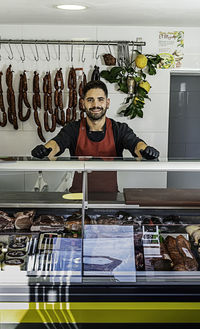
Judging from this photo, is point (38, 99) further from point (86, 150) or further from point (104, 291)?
point (104, 291)

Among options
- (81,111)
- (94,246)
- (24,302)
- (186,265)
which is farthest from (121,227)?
(81,111)

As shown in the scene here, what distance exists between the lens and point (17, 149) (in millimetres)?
5594

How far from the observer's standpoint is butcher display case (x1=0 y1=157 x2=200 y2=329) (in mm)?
2426

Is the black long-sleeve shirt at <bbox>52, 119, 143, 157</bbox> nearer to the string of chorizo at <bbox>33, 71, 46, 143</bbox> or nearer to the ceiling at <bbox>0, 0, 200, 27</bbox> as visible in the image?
the ceiling at <bbox>0, 0, 200, 27</bbox>

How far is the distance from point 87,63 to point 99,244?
3.28 meters

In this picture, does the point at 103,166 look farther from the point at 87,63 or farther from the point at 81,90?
the point at 87,63

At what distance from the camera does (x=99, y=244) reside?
2691mm

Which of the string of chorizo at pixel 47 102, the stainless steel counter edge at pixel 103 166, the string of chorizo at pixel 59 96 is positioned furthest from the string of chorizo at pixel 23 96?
the stainless steel counter edge at pixel 103 166

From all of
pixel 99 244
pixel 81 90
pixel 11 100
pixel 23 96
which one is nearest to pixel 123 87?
pixel 81 90

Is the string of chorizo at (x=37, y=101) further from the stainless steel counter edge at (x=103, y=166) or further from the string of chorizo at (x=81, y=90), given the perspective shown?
the stainless steel counter edge at (x=103, y=166)

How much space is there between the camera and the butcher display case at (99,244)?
95.5 inches

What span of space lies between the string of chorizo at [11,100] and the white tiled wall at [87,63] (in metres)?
0.13

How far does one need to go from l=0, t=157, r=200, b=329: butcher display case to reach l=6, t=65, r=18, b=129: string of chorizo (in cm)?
251

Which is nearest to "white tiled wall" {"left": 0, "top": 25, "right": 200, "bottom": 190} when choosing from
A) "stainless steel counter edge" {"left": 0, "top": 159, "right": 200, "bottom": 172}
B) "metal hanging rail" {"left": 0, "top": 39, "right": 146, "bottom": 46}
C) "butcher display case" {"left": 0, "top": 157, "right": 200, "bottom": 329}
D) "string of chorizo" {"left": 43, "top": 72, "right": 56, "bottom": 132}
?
"metal hanging rail" {"left": 0, "top": 39, "right": 146, "bottom": 46}
